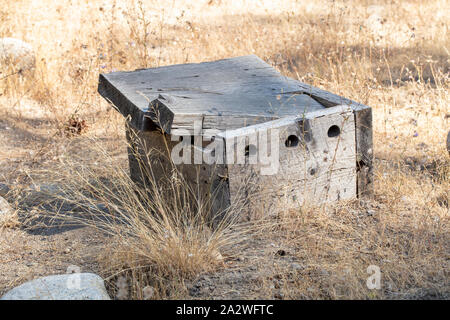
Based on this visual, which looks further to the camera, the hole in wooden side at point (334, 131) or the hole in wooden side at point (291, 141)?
the hole in wooden side at point (334, 131)

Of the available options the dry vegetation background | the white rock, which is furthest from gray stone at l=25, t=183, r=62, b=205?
the white rock

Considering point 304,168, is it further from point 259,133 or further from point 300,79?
point 300,79

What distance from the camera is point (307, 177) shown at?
319 centimetres

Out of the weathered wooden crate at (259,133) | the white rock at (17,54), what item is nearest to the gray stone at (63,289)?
the weathered wooden crate at (259,133)

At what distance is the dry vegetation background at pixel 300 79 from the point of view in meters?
2.64

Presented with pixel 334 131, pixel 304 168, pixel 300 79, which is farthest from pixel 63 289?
pixel 300 79

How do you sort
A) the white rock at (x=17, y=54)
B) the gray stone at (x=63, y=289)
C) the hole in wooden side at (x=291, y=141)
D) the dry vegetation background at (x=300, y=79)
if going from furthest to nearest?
the white rock at (x=17, y=54) → the hole in wooden side at (x=291, y=141) → the dry vegetation background at (x=300, y=79) → the gray stone at (x=63, y=289)

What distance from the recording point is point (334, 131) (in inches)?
129

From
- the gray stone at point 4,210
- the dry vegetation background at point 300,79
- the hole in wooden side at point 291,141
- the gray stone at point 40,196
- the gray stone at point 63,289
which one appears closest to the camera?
the gray stone at point 63,289

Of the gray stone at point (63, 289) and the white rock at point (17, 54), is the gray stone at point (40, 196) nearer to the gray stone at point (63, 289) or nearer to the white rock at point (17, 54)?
the gray stone at point (63, 289)

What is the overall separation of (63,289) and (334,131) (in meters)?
1.84

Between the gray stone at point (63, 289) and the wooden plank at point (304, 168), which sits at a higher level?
the wooden plank at point (304, 168)
